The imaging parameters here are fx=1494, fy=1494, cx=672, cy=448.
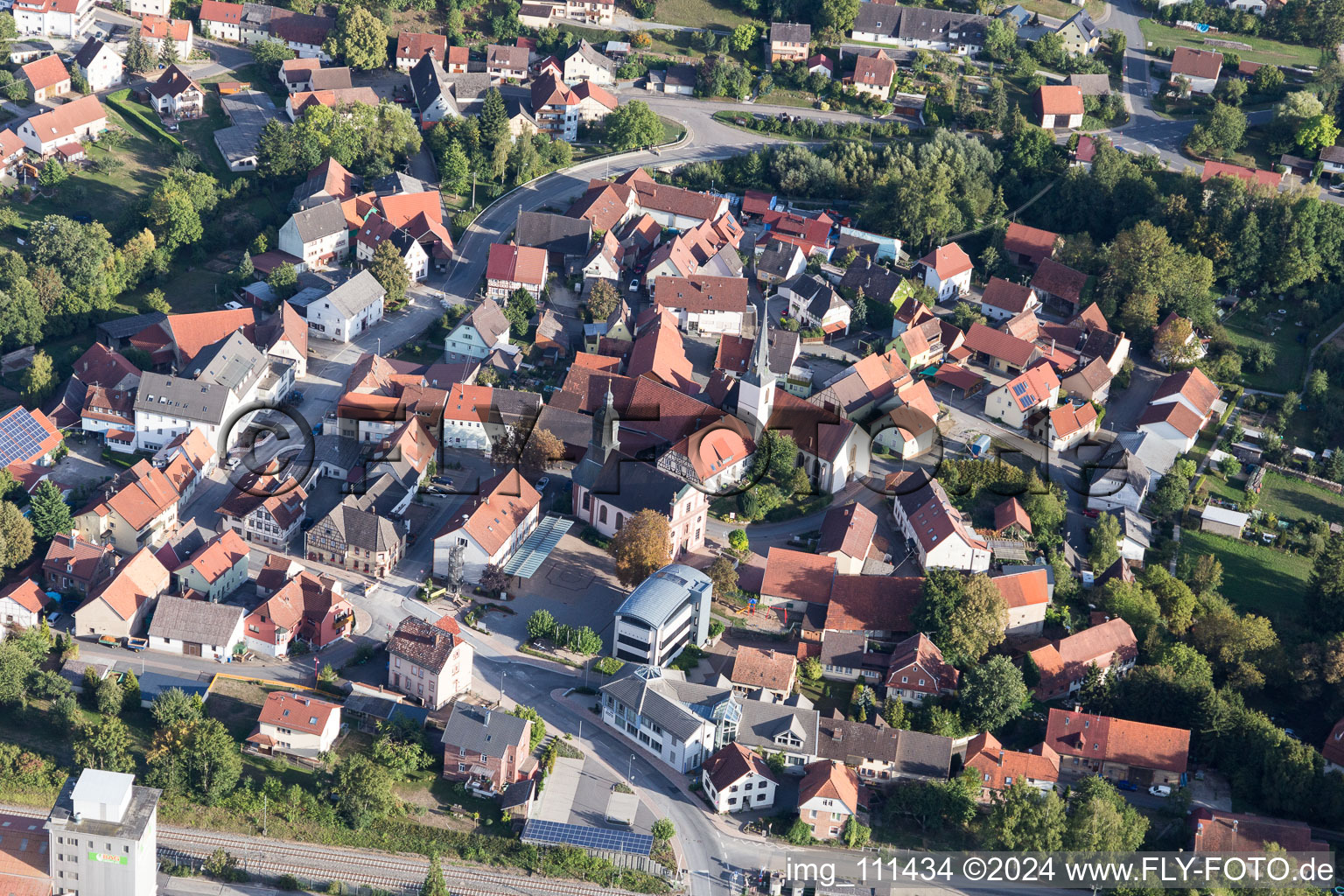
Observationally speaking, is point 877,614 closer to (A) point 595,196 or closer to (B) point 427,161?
(A) point 595,196

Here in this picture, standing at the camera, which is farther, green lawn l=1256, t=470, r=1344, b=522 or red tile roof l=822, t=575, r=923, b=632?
green lawn l=1256, t=470, r=1344, b=522

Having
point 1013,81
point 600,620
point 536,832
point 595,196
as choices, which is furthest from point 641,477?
point 1013,81

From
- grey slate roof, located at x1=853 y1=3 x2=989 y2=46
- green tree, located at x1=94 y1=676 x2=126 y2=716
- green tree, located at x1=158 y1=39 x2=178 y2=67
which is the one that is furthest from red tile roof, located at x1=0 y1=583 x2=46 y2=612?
grey slate roof, located at x1=853 y1=3 x2=989 y2=46

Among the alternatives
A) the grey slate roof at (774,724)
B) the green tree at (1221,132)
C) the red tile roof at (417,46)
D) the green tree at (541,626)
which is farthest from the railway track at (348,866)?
the green tree at (1221,132)

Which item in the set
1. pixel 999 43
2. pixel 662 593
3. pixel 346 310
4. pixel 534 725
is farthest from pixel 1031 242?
pixel 534 725

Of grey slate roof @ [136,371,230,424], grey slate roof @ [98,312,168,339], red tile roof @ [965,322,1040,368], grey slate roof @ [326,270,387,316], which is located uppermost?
grey slate roof @ [326,270,387,316]

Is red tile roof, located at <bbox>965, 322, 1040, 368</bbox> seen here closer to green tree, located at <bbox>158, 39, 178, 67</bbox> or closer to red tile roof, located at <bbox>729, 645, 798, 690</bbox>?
red tile roof, located at <bbox>729, 645, 798, 690</bbox>
